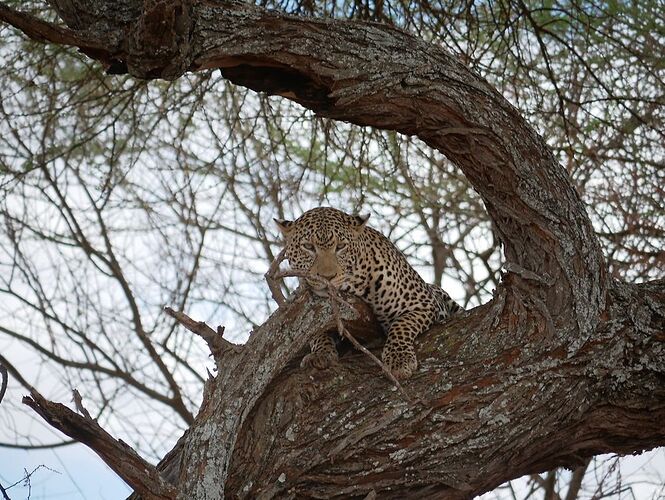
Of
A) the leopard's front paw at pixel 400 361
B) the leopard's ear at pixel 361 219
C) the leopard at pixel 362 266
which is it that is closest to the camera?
the leopard's front paw at pixel 400 361

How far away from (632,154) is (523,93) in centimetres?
99

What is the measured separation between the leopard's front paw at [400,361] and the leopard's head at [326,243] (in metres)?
0.67

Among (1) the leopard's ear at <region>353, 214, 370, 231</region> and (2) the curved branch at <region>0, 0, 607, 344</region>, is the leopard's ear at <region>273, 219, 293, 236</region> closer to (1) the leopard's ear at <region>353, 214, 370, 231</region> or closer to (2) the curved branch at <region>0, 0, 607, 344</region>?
(1) the leopard's ear at <region>353, 214, 370, 231</region>

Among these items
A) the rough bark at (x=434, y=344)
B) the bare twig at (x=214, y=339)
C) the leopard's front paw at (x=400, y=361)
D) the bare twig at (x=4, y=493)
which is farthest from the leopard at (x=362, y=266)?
the bare twig at (x=4, y=493)

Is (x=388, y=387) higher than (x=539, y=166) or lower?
lower

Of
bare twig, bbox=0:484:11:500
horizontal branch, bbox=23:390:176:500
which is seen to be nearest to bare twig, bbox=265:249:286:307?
horizontal branch, bbox=23:390:176:500

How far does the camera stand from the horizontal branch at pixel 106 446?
11.7 ft

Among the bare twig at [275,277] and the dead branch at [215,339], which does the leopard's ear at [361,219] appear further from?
the bare twig at [275,277]

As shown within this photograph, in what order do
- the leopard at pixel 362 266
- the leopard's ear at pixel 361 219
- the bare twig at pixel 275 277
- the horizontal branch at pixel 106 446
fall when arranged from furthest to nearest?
the leopard's ear at pixel 361 219 < the leopard at pixel 362 266 < the bare twig at pixel 275 277 < the horizontal branch at pixel 106 446

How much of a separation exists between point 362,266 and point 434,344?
0.98 m

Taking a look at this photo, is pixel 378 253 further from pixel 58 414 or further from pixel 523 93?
pixel 58 414

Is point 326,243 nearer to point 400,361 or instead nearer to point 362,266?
point 362,266

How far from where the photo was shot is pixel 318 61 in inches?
173

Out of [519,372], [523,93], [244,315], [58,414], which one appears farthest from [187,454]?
[244,315]
